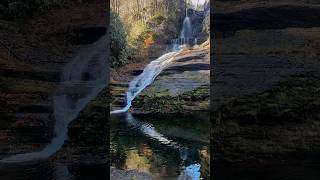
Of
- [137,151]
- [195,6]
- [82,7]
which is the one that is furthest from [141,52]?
[82,7]

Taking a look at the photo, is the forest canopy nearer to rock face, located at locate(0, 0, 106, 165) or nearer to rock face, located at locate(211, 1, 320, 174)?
rock face, located at locate(0, 0, 106, 165)

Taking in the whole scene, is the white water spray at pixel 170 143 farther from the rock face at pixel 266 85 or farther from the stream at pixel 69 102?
the stream at pixel 69 102

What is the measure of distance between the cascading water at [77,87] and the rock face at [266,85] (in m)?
1.72

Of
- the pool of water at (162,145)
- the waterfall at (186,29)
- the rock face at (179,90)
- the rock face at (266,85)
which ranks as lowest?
the pool of water at (162,145)

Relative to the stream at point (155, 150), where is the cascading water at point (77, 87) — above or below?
above

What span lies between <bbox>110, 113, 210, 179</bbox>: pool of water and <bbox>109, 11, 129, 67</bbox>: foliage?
196 inches

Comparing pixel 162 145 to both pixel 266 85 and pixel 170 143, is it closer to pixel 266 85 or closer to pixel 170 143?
pixel 170 143

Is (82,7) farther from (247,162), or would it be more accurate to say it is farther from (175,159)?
(175,159)

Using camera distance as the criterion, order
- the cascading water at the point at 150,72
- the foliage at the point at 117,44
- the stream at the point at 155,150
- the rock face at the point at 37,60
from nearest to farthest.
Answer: the rock face at the point at 37,60 → the stream at the point at 155,150 → the cascading water at the point at 150,72 → the foliage at the point at 117,44

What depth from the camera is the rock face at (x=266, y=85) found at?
6.89 m

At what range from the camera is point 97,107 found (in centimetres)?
698

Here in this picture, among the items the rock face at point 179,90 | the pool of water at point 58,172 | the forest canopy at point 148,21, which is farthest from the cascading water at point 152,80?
the pool of water at point 58,172

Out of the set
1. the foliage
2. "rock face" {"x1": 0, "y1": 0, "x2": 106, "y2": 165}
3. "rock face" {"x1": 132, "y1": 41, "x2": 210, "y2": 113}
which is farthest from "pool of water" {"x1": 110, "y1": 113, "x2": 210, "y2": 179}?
the foliage

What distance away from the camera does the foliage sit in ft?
72.5
